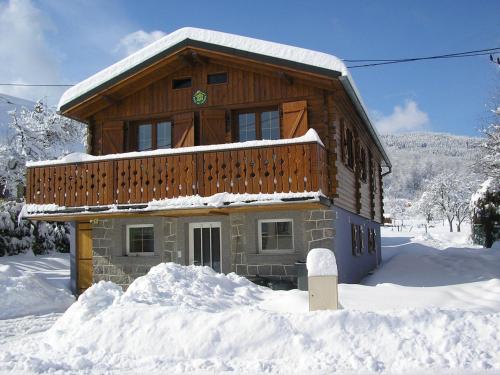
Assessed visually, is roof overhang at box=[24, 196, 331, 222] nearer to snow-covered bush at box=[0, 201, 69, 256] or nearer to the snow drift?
the snow drift

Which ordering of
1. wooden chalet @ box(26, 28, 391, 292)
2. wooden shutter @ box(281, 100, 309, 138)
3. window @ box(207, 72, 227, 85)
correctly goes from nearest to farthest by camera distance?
wooden chalet @ box(26, 28, 391, 292)
wooden shutter @ box(281, 100, 309, 138)
window @ box(207, 72, 227, 85)

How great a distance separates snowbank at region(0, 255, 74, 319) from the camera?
12.0 meters

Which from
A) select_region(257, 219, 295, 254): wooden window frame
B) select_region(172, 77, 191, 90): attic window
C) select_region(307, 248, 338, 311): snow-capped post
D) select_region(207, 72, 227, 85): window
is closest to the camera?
select_region(307, 248, 338, 311): snow-capped post

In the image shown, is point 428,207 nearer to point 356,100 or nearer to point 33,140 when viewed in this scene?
point 33,140

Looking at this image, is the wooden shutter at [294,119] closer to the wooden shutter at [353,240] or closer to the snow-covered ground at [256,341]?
the wooden shutter at [353,240]

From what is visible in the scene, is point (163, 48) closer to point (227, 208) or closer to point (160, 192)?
point (160, 192)

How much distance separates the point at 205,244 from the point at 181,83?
4605 mm

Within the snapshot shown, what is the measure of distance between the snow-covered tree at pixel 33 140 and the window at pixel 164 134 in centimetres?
1729

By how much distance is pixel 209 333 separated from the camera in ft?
22.2

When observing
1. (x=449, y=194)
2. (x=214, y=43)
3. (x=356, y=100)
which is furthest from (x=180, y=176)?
(x=449, y=194)

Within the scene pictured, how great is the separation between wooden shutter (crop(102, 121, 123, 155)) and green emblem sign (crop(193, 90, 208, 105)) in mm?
2379

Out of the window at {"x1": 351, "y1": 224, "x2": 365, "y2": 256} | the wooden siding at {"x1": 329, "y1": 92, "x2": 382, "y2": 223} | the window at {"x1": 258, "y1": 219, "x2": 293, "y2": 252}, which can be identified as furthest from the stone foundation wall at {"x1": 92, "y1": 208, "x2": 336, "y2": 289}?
the window at {"x1": 351, "y1": 224, "x2": 365, "y2": 256}

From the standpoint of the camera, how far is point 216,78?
14.2m

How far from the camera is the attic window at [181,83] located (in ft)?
47.6
